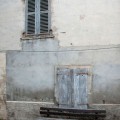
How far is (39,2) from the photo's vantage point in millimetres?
11898

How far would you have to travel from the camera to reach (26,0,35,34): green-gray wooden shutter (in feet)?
39.3

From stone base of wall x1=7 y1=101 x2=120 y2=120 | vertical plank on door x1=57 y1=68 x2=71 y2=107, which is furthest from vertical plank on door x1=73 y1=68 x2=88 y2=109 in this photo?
stone base of wall x1=7 y1=101 x2=120 y2=120

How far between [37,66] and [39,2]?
7.83 feet

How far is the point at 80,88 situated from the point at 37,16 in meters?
3.14

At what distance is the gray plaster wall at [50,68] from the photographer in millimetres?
10883

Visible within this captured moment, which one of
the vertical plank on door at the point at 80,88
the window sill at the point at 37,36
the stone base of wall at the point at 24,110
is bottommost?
the stone base of wall at the point at 24,110

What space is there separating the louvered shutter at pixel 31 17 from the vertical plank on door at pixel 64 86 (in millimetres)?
1879

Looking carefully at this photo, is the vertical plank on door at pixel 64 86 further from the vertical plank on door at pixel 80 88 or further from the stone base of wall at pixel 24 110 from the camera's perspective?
the stone base of wall at pixel 24 110

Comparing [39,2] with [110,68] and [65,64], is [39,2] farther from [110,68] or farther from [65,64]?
[110,68]

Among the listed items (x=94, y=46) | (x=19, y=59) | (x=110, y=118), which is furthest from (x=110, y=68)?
(x=19, y=59)

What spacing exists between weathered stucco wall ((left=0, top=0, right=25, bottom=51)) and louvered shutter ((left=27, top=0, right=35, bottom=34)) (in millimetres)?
197

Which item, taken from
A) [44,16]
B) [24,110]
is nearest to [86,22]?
[44,16]

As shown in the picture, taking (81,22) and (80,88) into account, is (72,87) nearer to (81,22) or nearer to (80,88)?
(80,88)

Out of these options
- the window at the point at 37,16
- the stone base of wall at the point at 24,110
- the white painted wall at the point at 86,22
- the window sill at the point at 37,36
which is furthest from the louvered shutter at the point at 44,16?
the stone base of wall at the point at 24,110
